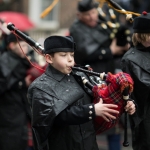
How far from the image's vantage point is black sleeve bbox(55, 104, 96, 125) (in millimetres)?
4887

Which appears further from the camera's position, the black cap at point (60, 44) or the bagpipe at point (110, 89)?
the black cap at point (60, 44)

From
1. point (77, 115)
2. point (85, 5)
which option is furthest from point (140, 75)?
point (85, 5)

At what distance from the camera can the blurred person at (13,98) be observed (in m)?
7.66

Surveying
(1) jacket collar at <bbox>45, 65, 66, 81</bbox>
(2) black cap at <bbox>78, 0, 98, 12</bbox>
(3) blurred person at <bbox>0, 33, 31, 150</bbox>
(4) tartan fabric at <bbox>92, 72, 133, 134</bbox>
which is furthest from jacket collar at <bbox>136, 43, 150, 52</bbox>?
(2) black cap at <bbox>78, 0, 98, 12</bbox>

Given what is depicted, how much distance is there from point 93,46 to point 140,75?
281cm

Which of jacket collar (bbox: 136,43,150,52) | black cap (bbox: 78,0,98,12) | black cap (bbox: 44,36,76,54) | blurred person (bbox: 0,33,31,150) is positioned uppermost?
black cap (bbox: 44,36,76,54)

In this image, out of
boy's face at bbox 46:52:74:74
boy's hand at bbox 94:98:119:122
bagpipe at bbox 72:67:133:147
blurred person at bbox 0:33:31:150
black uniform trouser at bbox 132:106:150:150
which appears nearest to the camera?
boy's hand at bbox 94:98:119:122

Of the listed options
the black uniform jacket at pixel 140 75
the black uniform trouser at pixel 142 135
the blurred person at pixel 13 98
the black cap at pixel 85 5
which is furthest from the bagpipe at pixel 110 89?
the black cap at pixel 85 5

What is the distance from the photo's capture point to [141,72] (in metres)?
5.57

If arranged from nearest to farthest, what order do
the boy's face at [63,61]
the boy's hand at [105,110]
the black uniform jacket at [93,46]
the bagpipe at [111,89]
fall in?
the boy's hand at [105,110]
the bagpipe at [111,89]
the boy's face at [63,61]
the black uniform jacket at [93,46]

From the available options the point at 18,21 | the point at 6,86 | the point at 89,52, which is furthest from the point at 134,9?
the point at 6,86

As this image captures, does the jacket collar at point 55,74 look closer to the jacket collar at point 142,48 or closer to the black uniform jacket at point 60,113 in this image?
the black uniform jacket at point 60,113

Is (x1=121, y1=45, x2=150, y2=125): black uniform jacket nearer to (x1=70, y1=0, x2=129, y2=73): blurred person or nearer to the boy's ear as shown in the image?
the boy's ear

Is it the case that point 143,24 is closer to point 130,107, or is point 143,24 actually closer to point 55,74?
point 130,107
